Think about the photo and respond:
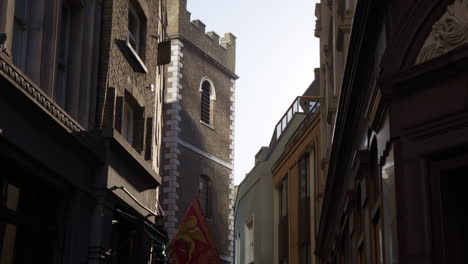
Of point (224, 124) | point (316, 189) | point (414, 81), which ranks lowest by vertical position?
point (414, 81)

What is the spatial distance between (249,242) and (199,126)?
1009cm

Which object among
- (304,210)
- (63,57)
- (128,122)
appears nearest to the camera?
(63,57)

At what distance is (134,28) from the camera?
20219mm

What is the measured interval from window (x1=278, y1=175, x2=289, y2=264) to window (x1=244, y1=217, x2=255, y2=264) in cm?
624

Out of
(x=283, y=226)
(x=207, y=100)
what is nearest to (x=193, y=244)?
(x=283, y=226)

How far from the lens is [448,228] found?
741cm

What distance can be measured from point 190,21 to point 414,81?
43.5 metres

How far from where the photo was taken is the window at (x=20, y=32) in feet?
42.2

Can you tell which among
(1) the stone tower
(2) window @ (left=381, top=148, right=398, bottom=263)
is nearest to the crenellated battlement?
(1) the stone tower

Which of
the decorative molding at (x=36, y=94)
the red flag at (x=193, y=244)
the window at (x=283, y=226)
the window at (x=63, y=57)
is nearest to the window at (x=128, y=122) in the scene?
the red flag at (x=193, y=244)

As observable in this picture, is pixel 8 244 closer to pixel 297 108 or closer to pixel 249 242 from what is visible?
pixel 297 108

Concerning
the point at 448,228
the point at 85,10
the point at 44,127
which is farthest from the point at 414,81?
the point at 85,10

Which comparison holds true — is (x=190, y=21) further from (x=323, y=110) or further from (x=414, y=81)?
(x=414, y=81)

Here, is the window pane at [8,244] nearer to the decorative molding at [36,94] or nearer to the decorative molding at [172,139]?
the decorative molding at [36,94]
